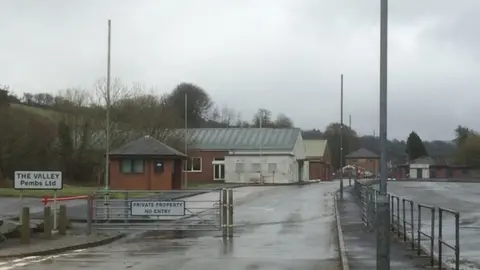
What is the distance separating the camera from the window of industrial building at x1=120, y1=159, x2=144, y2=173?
2153 inches

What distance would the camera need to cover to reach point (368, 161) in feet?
509

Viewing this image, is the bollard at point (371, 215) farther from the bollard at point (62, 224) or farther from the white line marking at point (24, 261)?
the bollard at point (62, 224)

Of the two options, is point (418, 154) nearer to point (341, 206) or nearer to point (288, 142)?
point (288, 142)

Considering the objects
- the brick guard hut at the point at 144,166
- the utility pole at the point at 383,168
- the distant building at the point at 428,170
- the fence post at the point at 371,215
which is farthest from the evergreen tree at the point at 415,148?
the utility pole at the point at 383,168

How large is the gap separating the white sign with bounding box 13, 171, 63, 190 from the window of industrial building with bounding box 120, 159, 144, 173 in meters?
32.1

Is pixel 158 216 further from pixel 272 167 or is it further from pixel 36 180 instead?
pixel 272 167

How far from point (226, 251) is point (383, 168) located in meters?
8.23

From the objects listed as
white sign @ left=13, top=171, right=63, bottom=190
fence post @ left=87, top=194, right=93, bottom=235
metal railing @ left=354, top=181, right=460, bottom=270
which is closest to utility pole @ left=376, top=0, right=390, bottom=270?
metal railing @ left=354, top=181, right=460, bottom=270

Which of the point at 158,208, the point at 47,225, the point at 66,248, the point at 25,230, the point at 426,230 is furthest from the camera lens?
the point at 158,208

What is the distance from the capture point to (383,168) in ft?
36.3

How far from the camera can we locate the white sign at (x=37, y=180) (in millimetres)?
22094

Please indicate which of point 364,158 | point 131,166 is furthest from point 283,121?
point 131,166

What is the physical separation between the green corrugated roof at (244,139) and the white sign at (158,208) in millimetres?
63155

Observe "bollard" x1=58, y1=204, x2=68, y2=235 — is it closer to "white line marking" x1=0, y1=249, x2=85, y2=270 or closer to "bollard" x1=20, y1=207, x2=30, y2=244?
"bollard" x1=20, y1=207, x2=30, y2=244
